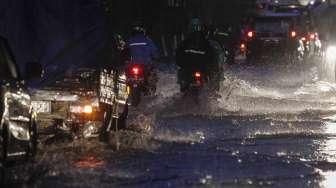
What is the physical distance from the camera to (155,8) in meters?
37.4

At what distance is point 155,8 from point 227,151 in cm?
2518

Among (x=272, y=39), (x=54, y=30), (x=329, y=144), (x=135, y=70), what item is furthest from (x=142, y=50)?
(x=272, y=39)

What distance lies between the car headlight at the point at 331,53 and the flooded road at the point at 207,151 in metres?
7.60

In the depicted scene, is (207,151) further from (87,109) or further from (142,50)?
(142,50)

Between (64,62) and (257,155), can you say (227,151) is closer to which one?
(257,155)

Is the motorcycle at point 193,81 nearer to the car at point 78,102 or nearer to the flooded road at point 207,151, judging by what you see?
the flooded road at point 207,151

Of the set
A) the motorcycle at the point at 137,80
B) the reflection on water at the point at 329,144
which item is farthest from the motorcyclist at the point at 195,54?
the reflection on water at the point at 329,144

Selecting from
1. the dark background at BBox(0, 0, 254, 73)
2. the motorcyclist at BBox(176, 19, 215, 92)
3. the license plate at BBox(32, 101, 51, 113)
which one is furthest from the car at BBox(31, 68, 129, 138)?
the motorcyclist at BBox(176, 19, 215, 92)

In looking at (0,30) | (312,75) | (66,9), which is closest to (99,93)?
(0,30)

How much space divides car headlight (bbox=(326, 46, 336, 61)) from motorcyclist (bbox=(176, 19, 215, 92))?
9.98m

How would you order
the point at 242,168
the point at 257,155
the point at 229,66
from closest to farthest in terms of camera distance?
the point at 242,168 → the point at 257,155 → the point at 229,66

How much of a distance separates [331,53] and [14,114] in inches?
819

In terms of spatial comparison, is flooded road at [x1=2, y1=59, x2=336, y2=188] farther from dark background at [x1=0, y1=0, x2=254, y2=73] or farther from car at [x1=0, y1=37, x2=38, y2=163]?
dark background at [x1=0, y1=0, x2=254, y2=73]

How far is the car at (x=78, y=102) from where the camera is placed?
39.0 feet
